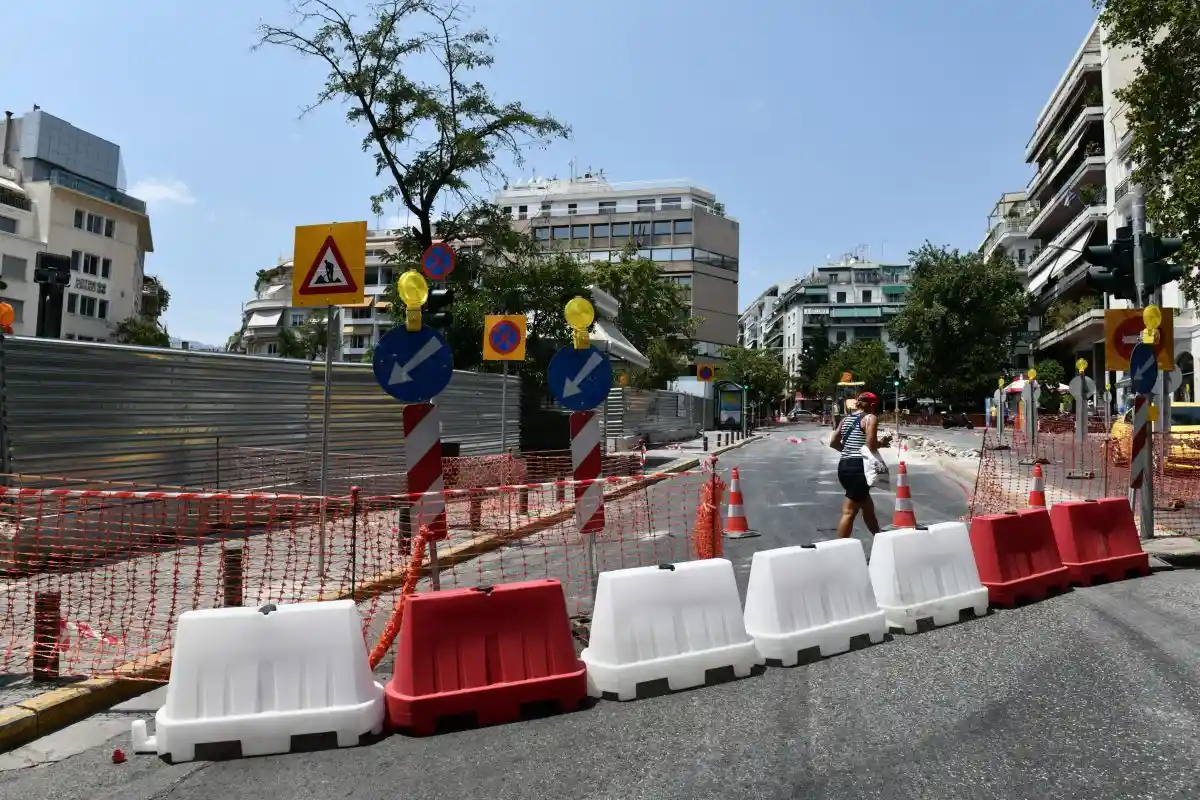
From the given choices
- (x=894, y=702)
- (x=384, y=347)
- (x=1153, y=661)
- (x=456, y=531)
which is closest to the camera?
(x=894, y=702)

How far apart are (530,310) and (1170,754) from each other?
2005cm

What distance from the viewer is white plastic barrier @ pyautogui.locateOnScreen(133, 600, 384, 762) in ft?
13.3

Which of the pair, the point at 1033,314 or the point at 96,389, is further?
the point at 1033,314

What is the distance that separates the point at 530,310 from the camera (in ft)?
75.4

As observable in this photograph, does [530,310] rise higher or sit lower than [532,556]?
higher

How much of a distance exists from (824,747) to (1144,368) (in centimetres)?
810

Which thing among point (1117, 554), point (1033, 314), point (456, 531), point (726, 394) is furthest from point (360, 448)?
point (1033, 314)

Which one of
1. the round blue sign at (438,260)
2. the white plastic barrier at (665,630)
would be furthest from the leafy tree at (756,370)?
the white plastic barrier at (665,630)

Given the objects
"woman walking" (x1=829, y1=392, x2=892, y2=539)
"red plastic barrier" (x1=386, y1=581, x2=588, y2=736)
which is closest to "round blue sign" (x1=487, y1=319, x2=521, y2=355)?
"woman walking" (x1=829, y1=392, x2=892, y2=539)

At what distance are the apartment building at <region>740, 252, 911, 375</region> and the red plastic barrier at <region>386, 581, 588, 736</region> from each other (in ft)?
393

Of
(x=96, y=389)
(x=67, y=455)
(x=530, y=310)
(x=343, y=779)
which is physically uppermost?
(x=530, y=310)

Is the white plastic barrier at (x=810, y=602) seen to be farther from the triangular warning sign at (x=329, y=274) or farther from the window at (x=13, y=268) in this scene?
the window at (x=13, y=268)

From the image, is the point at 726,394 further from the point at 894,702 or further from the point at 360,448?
the point at 894,702

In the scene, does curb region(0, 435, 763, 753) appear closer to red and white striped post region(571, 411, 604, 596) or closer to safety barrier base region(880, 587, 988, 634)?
red and white striped post region(571, 411, 604, 596)
